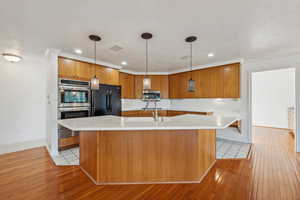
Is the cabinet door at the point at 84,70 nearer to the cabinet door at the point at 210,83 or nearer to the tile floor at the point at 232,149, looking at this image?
the cabinet door at the point at 210,83

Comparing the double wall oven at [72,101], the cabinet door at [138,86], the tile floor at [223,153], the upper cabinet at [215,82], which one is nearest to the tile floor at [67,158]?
the tile floor at [223,153]

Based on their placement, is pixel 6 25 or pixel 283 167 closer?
pixel 6 25

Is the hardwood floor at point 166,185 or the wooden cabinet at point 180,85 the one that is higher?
the wooden cabinet at point 180,85

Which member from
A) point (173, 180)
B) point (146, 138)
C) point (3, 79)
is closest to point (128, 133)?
point (146, 138)

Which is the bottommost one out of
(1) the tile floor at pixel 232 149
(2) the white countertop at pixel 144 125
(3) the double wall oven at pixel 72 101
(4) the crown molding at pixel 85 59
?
(1) the tile floor at pixel 232 149

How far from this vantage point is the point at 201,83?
4.63m

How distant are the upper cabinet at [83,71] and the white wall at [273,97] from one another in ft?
22.3

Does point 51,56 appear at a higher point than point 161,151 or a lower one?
higher

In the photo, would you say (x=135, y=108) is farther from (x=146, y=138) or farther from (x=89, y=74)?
(x=146, y=138)

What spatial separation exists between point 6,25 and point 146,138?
2827mm

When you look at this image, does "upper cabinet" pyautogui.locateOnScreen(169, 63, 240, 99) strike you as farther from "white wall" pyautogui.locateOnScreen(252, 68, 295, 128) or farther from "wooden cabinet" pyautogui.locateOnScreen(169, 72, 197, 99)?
"white wall" pyautogui.locateOnScreen(252, 68, 295, 128)

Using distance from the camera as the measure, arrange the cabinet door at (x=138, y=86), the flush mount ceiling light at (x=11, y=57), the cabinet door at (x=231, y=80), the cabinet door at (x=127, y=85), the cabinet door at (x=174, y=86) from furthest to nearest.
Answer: the cabinet door at (x=138, y=86) < the cabinet door at (x=174, y=86) < the cabinet door at (x=127, y=85) < the cabinet door at (x=231, y=80) < the flush mount ceiling light at (x=11, y=57)

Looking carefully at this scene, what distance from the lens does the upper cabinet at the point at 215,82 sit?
3975mm

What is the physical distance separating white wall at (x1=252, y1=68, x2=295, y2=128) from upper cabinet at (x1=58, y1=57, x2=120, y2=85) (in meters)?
6.81
